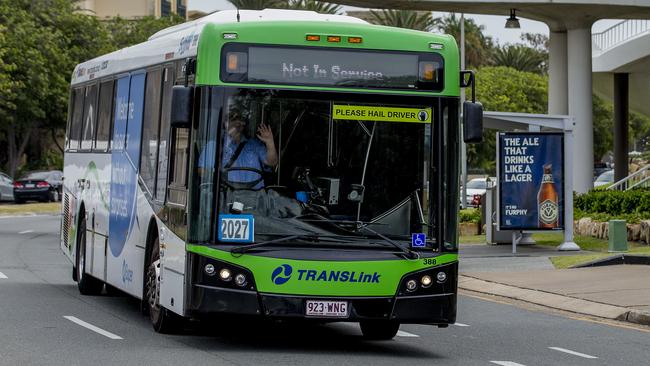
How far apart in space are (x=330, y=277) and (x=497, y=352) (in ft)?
6.98

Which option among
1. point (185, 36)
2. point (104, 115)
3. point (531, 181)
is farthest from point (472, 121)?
point (531, 181)

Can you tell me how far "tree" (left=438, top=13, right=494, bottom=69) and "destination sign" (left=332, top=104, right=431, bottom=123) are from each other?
7577cm

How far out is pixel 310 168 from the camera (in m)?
12.6

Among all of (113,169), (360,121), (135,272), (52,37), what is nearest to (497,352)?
(360,121)

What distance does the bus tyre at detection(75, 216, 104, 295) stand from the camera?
60.5 feet

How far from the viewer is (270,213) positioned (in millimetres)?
12406

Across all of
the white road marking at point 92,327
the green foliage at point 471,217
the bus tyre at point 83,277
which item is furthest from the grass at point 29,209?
the white road marking at point 92,327

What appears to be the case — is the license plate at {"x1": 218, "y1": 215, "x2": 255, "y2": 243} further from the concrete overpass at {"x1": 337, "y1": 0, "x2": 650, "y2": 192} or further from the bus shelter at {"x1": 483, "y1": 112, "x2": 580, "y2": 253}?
the concrete overpass at {"x1": 337, "y1": 0, "x2": 650, "y2": 192}

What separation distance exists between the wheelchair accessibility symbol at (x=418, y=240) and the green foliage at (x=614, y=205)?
1843 centimetres

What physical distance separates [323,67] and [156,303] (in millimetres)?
3090

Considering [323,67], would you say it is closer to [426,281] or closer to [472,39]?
[426,281]

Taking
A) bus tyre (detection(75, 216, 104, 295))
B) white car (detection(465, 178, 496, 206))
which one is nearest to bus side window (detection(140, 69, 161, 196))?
bus tyre (detection(75, 216, 104, 295))

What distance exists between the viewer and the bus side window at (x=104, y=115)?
682 inches

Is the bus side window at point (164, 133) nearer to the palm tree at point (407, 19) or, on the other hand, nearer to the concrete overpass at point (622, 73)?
the concrete overpass at point (622, 73)
